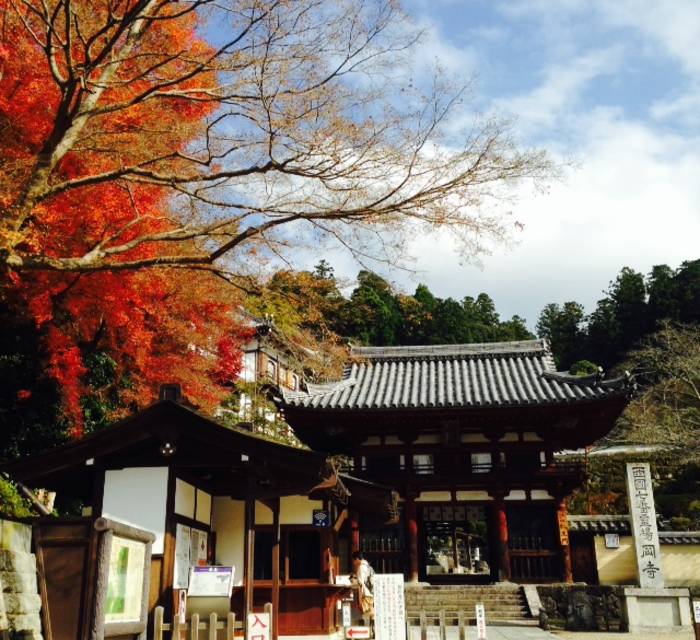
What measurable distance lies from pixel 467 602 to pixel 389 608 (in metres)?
8.94

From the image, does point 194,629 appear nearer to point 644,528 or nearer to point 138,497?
point 138,497

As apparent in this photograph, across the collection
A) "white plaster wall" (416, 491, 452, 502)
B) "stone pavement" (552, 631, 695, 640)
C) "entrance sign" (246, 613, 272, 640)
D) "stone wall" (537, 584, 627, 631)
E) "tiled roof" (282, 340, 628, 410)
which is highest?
"tiled roof" (282, 340, 628, 410)

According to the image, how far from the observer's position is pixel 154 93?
9.61 metres

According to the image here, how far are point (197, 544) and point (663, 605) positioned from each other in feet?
36.1

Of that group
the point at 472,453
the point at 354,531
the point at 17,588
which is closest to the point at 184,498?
the point at 17,588

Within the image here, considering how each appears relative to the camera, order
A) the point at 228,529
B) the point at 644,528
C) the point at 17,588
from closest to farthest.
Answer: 1. the point at 17,588
2. the point at 228,529
3. the point at 644,528

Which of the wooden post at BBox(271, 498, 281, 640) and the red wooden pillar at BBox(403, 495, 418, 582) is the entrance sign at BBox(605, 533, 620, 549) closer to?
the red wooden pillar at BBox(403, 495, 418, 582)

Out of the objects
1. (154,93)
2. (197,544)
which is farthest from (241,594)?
(154,93)

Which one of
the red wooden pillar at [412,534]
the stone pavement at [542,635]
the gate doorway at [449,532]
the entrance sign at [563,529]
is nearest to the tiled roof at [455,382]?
the red wooden pillar at [412,534]

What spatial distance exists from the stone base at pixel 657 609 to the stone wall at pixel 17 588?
529 inches

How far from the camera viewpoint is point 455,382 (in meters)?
22.3

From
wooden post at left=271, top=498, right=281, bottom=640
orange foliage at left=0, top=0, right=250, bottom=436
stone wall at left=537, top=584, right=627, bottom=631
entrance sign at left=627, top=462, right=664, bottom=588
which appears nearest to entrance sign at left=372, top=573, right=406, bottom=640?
wooden post at left=271, top=498, right=281, bottom=640

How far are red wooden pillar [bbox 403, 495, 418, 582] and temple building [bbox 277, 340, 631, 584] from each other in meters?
0.03

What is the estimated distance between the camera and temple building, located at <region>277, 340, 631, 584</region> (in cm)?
1881
